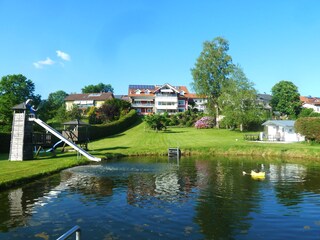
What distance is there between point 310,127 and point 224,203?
3884 cm

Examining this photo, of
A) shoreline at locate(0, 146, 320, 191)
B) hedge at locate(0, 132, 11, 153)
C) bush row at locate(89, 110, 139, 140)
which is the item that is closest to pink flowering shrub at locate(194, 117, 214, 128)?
bush row at locate(89, 110, 139, 140)

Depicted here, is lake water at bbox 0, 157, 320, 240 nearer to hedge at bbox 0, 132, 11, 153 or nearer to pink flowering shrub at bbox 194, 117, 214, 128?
hedge at bbox 0, 132, 11, 153

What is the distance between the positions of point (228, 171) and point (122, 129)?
51.6m

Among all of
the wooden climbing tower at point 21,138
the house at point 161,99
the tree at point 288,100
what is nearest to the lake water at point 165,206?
the wooden climbing tower at point 21,138

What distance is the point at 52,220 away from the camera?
51.5ft

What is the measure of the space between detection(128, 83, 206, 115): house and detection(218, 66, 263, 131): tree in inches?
1325

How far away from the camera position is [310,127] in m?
51.6

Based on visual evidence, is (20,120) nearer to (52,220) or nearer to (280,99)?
(52,220)

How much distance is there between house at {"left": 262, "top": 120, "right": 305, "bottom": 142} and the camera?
196ft

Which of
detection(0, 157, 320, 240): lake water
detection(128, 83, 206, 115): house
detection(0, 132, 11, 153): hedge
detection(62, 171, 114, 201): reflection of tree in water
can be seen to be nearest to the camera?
detection(0, 157, 320, 240): lake water

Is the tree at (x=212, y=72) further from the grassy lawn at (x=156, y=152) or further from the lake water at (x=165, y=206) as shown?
the lake water at (x=165, y=206)

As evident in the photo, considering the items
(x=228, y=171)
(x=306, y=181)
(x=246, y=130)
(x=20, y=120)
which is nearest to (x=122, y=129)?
(x=246, y=130)

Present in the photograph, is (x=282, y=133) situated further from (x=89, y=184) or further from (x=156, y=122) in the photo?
(x=89, y=184)

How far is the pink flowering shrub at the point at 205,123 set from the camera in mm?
80125
